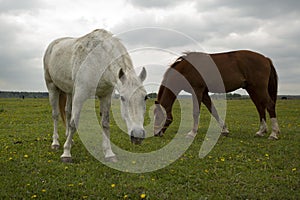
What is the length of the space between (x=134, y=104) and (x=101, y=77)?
1.42 metres

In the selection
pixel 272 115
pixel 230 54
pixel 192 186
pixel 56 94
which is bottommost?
pixel 192 186

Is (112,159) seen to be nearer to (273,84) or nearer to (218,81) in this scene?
(218,81)

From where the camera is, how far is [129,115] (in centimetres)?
453

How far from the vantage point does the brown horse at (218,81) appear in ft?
29.4

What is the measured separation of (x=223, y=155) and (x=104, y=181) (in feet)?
10.2

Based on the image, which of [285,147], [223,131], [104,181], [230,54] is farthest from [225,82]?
[104,181]

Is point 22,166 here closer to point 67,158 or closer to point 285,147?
point 67,158

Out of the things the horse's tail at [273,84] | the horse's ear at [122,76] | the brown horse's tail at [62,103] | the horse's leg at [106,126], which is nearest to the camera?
the horse's ear at [122,76]

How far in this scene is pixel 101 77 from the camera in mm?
5602

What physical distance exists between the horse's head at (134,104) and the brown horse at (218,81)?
4.84 metres

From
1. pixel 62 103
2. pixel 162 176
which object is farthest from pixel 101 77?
pixel 62 103

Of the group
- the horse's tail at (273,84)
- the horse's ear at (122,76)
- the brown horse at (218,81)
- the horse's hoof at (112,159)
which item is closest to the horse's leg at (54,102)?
the horse's hoof at (112,159)

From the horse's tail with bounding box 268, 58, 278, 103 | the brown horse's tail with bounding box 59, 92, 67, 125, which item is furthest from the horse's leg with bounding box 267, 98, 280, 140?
Answer: the brown horse's tail with bounding box 59, 92, 67, 125

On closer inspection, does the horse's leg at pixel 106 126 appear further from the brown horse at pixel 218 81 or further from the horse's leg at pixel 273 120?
the horse's leg at pixel 273 120
